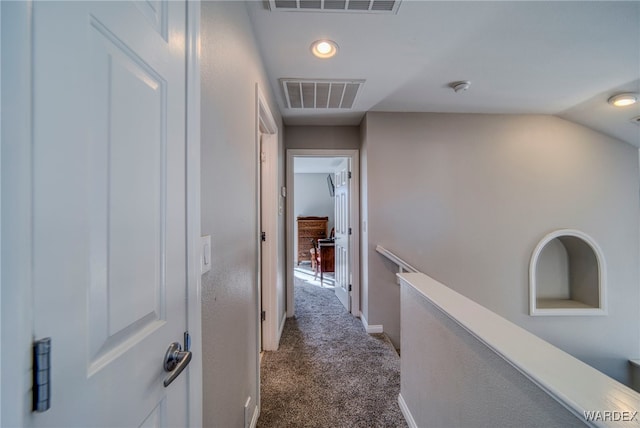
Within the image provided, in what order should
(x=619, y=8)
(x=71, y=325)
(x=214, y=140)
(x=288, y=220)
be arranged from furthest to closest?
(x=288, y=220)
(x=619, y=8)
(x=214, y=140)
(x=71, y=325)

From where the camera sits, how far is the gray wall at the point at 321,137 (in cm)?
304

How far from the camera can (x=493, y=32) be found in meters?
1.54

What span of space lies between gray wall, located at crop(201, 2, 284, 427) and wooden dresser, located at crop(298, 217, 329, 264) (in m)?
4.56

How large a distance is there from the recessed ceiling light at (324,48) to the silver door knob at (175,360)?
179 centimetres

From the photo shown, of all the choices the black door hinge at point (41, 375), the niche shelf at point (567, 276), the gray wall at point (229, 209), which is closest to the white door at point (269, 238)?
the gray wall at point (229, 209)

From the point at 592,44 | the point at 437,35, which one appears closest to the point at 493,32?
the point at 437,35

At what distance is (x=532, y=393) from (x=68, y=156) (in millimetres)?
1166

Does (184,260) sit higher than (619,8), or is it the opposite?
(619,8)

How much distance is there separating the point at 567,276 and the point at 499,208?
133 centimetres

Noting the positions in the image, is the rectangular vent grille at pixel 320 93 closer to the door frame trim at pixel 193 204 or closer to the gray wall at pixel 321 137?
the gray wall at pixel 321 137

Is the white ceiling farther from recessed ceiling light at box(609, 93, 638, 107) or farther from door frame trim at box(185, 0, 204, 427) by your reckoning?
door frame trim at box(185, 0, 204, 427)

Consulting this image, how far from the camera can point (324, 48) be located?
1681 millimetres

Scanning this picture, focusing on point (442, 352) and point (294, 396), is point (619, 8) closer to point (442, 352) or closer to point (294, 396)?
point (442, 352)

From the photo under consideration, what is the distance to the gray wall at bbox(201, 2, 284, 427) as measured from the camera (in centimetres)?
87
